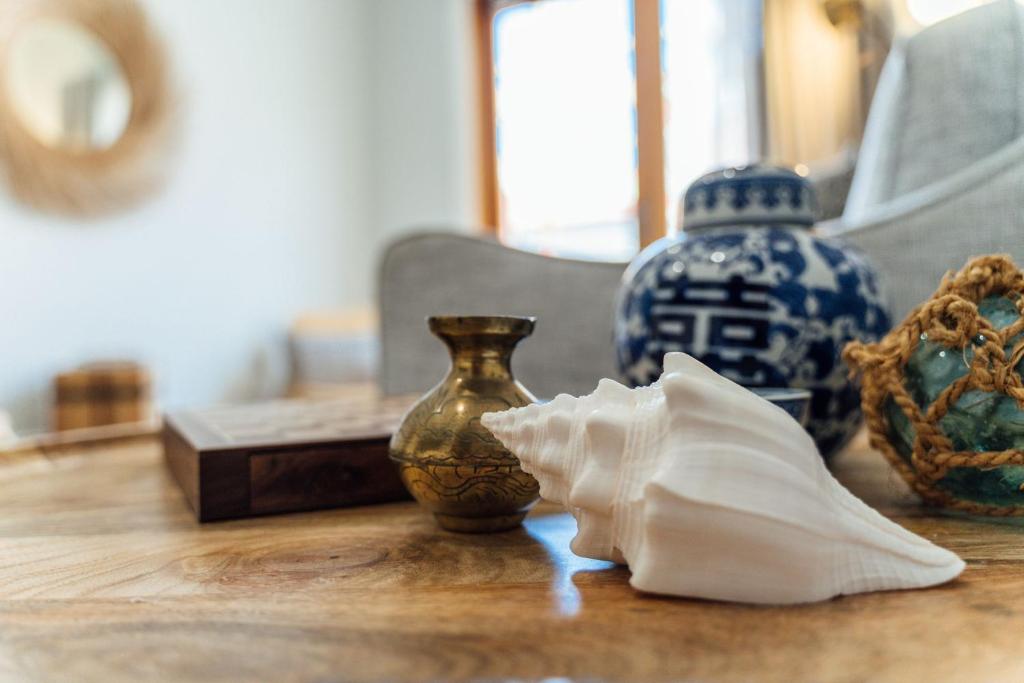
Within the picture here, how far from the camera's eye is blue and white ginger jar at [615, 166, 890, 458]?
19.4 inches

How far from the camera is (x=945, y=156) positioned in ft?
2.45

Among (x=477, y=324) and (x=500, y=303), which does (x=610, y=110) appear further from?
(x=477, y=324)

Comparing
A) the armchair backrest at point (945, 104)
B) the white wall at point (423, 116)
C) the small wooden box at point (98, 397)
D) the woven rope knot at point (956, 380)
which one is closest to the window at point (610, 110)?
the white wall at point (423, 116)

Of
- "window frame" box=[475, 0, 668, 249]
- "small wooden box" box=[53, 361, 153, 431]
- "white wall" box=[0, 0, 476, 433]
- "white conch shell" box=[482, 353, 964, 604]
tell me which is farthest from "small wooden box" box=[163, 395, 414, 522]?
"window frame" box=[475, 0, 668, 249]

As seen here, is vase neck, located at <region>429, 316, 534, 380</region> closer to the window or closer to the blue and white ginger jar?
the blue and white ginger jar

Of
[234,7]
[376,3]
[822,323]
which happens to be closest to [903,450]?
[822,323]

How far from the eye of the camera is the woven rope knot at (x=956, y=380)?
1.13 ft

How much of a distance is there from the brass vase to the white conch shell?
0.22 ft

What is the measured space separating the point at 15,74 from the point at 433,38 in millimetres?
1577

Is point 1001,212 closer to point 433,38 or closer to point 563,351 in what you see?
point 563,351

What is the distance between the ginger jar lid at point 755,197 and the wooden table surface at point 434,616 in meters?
0.22

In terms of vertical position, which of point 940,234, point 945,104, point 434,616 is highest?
point 945,104

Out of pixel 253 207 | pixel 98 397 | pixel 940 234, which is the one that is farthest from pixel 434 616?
pixel 253 207

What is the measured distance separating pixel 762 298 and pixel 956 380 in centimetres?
15
